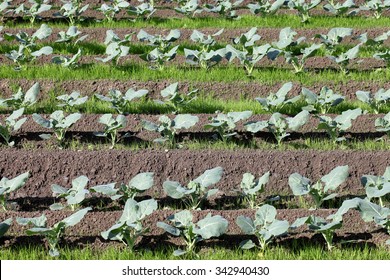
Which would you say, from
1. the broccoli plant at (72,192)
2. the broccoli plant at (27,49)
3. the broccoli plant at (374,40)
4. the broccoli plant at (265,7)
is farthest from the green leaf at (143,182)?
the broccoli plant at (265,7)

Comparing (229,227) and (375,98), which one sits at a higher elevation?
(375,98)

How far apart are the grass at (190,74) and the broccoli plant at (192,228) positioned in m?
3.46

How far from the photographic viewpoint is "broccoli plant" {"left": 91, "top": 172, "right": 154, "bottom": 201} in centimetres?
591

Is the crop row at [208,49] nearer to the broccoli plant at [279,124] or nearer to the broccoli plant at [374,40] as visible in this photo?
the broccoli plant at [374,40]

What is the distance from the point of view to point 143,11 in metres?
11.3

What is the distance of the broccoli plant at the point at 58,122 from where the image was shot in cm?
713

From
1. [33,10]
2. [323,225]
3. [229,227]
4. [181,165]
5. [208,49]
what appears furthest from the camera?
[33,10]

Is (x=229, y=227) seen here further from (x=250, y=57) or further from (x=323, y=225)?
(x=250, y=57)

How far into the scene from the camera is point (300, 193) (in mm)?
5859

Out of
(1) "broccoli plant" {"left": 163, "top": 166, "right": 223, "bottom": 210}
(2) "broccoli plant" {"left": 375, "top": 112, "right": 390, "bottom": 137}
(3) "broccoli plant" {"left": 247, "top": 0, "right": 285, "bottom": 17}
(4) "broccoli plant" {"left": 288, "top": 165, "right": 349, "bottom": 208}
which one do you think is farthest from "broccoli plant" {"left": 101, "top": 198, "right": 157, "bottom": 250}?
(3) "broccoli plant" {"left": 247, "top": 0, "right": 285, "bottom": 17}

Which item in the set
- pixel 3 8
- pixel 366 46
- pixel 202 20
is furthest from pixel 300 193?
pixel 3 8

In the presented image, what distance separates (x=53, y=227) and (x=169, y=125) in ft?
6.51

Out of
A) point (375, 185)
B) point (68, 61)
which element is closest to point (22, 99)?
point (68, 61)

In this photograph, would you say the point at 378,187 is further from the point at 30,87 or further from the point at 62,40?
the point at 62,40
